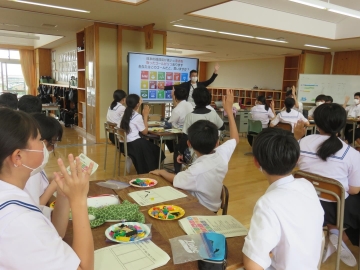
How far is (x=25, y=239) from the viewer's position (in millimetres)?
704

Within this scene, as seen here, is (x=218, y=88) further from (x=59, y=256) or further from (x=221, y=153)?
(x=59, y=256)

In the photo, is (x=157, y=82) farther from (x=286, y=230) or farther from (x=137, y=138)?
(x=286, y=230)

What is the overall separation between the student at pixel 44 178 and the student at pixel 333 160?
161cm

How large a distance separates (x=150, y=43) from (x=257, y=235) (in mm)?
5469

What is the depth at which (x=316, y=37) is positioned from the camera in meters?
6.84

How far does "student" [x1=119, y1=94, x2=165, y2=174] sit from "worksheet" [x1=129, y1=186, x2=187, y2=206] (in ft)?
6.88

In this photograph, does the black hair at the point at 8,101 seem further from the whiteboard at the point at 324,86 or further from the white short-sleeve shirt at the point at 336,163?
the whiteboard at the point at 324,86

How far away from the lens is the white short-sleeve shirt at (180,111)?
394 cm

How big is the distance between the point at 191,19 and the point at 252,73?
7805mm

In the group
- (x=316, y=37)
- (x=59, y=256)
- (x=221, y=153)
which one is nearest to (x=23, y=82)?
(x=316, y=37)

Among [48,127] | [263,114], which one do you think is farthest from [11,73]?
[48,127]

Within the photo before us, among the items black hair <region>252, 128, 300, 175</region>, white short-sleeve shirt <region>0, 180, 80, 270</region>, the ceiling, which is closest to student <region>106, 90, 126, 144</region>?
the ceiling

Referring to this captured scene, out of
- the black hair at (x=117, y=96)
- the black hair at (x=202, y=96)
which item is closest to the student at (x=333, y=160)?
the black hair at (x=202, y=96)

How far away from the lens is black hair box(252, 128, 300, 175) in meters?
1.18
